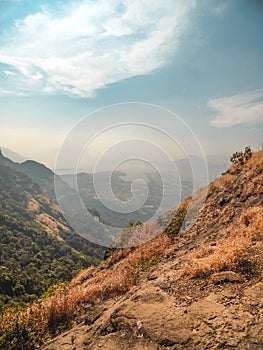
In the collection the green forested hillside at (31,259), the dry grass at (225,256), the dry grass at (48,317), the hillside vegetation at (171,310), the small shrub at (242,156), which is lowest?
the green forested hillside at (31,259)

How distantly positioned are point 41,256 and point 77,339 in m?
161

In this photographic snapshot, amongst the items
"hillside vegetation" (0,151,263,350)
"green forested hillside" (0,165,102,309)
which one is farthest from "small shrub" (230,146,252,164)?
"green forested hillside" (0,165,102,309)

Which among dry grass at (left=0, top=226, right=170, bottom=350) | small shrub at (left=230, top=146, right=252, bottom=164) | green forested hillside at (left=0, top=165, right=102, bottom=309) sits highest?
small shrub at (left=230, top=146, right=252, bottom=164)

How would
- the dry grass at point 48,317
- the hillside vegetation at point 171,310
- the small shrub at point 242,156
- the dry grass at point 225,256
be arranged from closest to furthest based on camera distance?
1. the hillside vegetation at point 171,310
2. the dry grass at point 225,256
3. the dry grass at point 48,317
4. the small shrub at point 242,156

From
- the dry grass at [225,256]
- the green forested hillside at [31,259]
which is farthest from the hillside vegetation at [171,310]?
the green forested hillside at [31,259]

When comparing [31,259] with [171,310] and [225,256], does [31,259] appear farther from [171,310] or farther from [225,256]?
[171,310]

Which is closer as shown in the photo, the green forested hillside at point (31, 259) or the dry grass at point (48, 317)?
the dry grass at point (48, 317)

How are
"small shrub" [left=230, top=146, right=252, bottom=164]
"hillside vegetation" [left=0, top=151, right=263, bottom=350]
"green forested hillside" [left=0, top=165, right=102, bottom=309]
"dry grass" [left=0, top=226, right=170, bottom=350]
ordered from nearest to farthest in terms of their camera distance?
"hillside vegetation" [left=0, top=151, right=263, bottom=350] → "dry grass" [left=0, top=226, right=170, bottom=350] → "small shrub" [left=230, top=146, right=252, bottom=164] → "green forested hillside" [left=0, top=165, right=102, bottom=309]

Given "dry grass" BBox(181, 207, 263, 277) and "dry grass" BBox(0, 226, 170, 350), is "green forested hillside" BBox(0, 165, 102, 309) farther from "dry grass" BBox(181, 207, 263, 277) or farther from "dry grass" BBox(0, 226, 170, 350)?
"dry grass" BBox(181, 207, 263, 277)

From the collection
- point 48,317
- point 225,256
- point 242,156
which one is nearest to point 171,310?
point 225,256

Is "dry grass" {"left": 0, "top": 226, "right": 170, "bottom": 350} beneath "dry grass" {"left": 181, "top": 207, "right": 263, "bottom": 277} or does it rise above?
beneath

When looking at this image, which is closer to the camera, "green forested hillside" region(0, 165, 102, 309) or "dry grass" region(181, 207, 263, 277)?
"dry grass" region(181, 207, 263, 277)

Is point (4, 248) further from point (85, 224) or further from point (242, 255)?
point (242, 255)

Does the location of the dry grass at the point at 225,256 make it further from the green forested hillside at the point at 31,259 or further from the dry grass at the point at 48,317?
the green forested hillside at the point at 31,259
